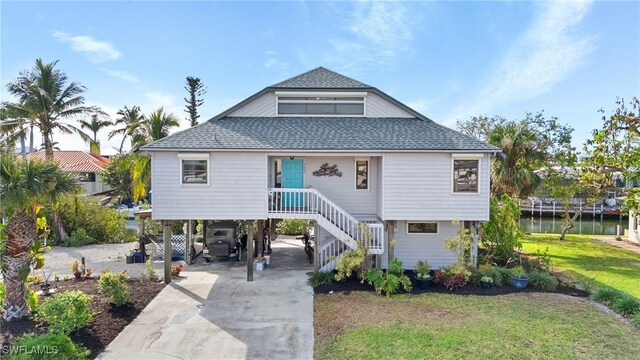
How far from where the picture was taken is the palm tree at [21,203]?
23.7 feet

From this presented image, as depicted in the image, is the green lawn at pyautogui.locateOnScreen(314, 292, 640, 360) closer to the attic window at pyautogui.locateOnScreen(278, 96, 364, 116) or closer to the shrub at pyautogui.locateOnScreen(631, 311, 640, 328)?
the shrub at pyautogui.locateOnScreen(631, 311, 640, 328)

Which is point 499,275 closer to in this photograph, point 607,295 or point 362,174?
point 607,295

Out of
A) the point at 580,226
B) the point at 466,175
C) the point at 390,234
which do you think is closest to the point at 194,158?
the point at 390,234

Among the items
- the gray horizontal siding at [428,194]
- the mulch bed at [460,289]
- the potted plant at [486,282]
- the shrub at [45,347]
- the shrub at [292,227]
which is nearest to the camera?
the shrub at [45,347]

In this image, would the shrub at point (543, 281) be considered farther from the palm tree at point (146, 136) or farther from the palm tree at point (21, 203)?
the palm tree at point (146, 136)

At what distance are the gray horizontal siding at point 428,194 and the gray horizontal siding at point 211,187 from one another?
4.86 metres

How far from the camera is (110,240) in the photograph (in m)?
18.4

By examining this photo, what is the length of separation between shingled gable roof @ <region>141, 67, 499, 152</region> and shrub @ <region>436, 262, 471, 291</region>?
4.31 m

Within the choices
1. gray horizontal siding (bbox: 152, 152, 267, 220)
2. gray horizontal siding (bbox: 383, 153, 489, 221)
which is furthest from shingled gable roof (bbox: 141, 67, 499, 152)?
gray horizontal siding (bbox: 383, 153, 489, 221)

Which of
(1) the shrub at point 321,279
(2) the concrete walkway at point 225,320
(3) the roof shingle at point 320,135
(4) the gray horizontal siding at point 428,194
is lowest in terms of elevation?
(2) the concrete walkway at point 225,320

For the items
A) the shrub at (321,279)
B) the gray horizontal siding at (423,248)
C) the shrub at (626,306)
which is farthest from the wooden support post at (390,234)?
the shrub at (626,306)

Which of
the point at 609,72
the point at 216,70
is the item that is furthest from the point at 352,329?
the point at 609,72

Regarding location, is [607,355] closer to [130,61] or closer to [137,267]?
[137,267]

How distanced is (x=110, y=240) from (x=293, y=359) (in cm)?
1655
